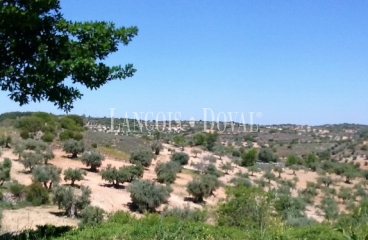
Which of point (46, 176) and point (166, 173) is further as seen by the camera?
point (166, 173)

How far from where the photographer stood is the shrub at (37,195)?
63.0 ft

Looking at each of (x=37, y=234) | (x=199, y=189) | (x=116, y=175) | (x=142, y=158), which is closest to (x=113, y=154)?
(x=142, y=158)

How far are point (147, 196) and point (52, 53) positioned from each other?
16.5 meters

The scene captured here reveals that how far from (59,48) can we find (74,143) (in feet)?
92.9

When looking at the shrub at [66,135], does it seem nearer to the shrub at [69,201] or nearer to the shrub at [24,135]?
the shrub at [24,135]

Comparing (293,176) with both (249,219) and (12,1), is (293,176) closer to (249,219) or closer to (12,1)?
(249,219)

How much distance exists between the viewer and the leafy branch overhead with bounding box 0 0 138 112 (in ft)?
17.2

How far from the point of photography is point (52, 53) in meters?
5.69

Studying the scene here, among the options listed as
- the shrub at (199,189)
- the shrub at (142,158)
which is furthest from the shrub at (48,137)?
the shrub at (199,189)

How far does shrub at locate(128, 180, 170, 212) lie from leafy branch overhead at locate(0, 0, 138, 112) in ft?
52.6

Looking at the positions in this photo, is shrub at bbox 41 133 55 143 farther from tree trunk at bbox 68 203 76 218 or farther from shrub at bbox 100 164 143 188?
tree trunk at bbox 68 203 76 218

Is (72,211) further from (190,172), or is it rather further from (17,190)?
(190,172)

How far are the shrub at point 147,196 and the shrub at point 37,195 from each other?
4273 mm

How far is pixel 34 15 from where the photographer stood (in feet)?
16.8
